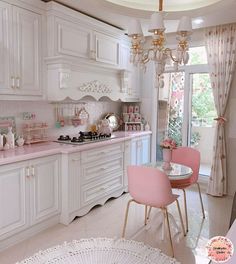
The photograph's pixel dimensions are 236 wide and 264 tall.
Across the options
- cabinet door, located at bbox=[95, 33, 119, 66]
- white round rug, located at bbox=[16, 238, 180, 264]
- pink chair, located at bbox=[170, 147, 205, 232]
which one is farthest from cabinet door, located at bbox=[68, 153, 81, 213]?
cabinet door, located at bbox=[95, 33, 119, 66]

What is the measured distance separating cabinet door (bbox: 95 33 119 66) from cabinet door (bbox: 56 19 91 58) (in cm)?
21

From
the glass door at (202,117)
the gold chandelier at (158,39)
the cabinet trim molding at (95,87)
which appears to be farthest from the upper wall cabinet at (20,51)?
the glass door at (202,117)

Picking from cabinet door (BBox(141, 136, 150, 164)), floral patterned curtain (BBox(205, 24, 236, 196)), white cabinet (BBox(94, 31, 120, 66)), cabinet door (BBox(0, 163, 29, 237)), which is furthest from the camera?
cabinet door (BBox(141, 136, 150, 164))

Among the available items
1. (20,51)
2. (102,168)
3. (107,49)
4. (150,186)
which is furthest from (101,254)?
(107,49)

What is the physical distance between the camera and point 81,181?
324cm

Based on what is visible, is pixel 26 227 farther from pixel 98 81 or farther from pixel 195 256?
pixel 98 81

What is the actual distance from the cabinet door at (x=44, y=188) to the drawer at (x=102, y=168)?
39cm

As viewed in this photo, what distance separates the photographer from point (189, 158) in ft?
11.1

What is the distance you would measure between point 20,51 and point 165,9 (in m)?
2.01

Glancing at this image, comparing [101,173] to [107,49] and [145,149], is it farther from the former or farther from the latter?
[107,49]

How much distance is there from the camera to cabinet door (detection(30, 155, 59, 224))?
277 cm

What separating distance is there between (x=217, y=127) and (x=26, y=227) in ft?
9.91

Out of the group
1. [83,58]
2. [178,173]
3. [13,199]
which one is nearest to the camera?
[13,199]

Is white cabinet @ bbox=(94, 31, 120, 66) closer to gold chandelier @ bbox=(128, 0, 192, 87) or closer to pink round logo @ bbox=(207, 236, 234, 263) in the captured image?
gold chandelier @ bbox=(128, 0, 192, 87)
